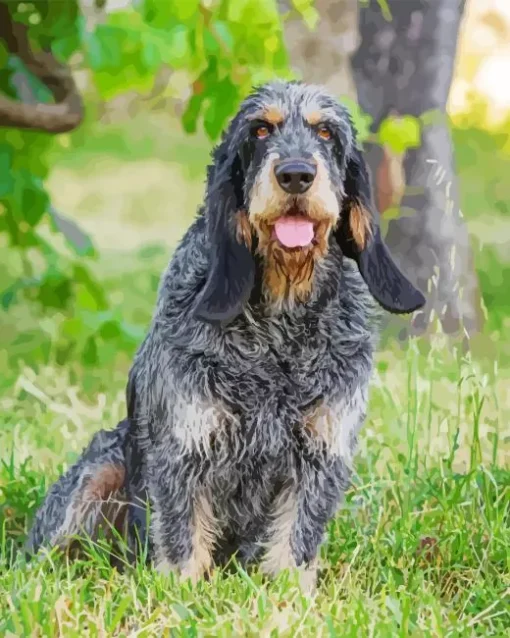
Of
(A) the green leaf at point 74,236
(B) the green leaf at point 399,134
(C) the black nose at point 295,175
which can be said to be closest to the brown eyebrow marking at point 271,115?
(C) the black nose at point 295,175

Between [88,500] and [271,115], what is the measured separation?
1.55 meters

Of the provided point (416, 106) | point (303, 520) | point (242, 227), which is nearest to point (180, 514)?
point (303, 520)

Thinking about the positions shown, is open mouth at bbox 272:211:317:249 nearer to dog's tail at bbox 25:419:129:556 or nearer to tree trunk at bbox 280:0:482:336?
dog's tail at bbox 25:419:129:556

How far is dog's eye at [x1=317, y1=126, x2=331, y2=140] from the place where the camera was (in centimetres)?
390

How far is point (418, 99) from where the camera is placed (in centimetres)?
785

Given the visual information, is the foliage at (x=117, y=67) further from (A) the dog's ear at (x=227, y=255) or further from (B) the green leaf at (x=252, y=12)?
(A) the dog's ear at (x=227, y=255)

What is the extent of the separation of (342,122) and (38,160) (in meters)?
3.29

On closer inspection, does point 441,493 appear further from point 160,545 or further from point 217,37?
point 217,37

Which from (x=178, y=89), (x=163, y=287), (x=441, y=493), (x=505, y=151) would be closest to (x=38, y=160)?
(x=178, y=89)

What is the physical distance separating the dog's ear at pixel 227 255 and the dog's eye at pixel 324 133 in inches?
10.9

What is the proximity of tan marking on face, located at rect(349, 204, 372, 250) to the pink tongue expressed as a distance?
9.7 inches

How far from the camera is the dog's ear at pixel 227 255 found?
3855 millimetres

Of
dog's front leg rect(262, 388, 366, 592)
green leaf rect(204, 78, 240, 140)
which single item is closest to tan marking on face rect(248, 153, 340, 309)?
dog's front leg rect(262, 388, 366, 592)

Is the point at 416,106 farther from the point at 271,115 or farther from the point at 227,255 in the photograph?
the point at 227,255
